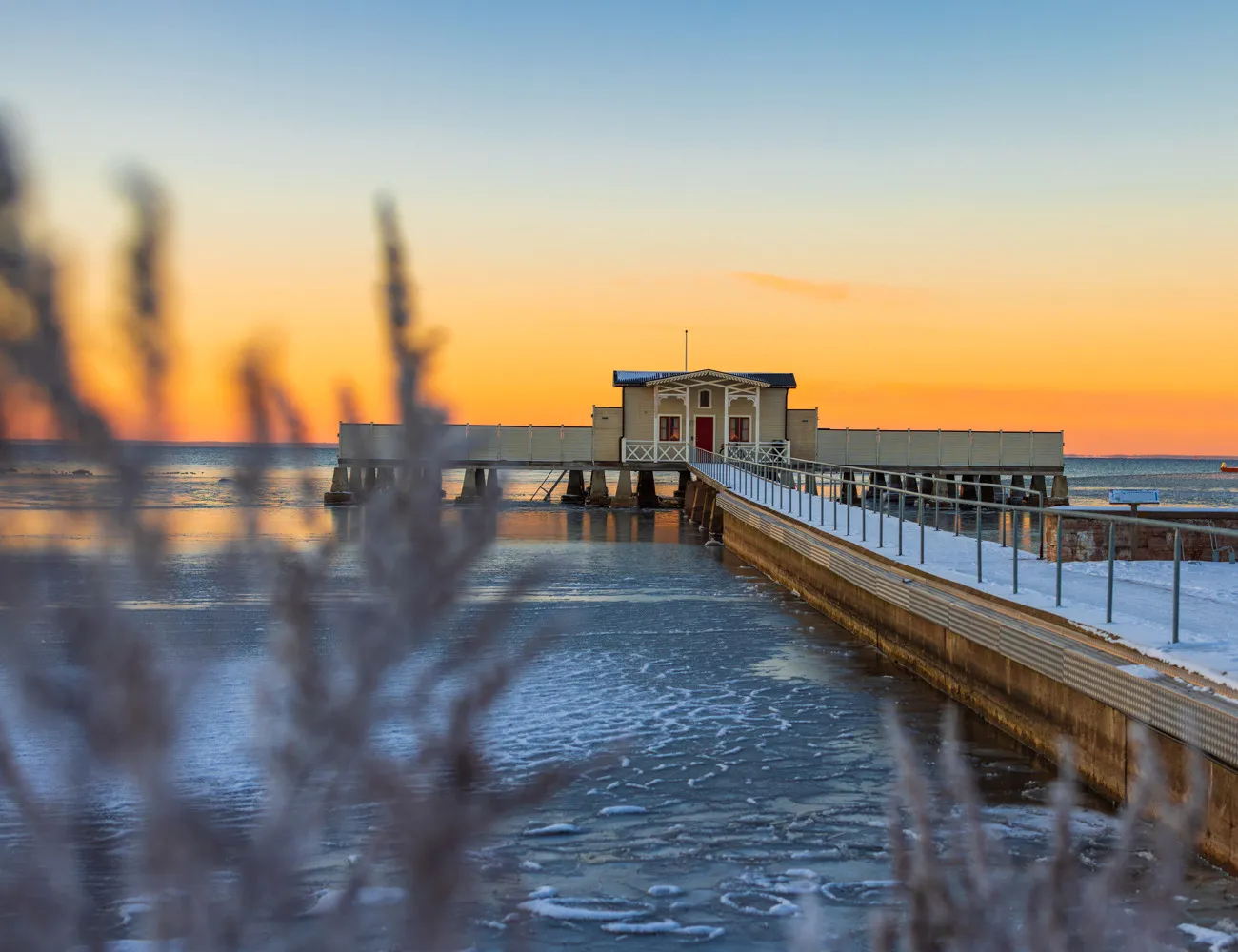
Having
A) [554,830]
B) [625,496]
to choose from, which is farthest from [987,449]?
[554,830]

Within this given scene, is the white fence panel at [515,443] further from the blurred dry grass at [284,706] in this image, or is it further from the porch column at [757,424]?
the blurred dry grass at [284,706]

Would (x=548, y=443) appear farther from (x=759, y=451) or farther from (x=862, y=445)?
(x=862, y=445)

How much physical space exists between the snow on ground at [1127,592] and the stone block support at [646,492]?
31643 millimetres

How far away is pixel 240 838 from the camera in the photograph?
1.45m

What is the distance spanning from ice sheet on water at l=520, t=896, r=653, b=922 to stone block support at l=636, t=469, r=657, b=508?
43129mm

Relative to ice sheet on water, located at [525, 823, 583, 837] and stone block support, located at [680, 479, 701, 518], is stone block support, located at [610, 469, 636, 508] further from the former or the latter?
ice sheet on water, located at [525, 823, 583, 837]

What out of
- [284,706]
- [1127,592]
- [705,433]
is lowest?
[1127,592]

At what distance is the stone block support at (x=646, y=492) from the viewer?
5031 cm

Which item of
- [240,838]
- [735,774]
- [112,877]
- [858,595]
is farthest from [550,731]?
[240,838]

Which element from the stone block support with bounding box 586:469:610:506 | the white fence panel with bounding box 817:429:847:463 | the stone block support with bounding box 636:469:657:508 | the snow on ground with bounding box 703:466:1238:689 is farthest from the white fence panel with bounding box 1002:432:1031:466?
the snow on ground with bounding box 703:466:1238:689

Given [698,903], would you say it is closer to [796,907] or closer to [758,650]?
[796,907]

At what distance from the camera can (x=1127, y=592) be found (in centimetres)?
1104

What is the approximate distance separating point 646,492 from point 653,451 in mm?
5277

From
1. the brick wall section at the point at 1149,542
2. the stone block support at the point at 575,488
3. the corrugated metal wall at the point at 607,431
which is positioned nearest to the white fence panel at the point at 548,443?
the corrugated metal wall at the point at 607,431
